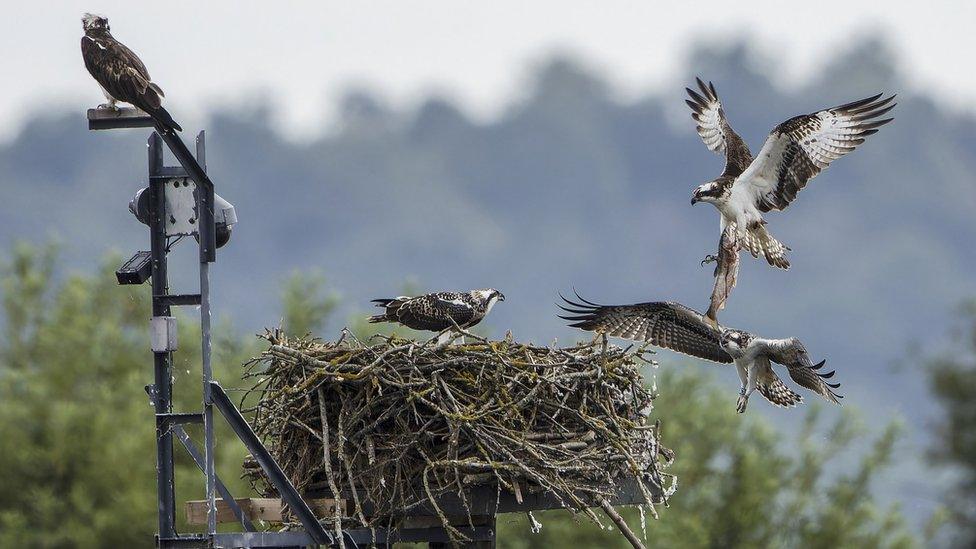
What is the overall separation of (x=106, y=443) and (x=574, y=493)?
15.6 m

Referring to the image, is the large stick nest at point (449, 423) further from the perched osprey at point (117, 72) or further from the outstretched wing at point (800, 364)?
the perched osprey at point (117, 72)

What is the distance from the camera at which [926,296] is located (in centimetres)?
13088

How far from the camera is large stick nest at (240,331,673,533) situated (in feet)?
25.2

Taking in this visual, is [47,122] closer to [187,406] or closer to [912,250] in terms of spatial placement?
[912,250]

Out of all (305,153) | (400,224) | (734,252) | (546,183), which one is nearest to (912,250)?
(546,183)

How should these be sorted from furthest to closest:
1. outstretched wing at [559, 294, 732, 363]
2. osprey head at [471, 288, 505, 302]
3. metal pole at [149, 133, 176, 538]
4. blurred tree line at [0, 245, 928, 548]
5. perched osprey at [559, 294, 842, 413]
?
blurred tree line at [0, 245, 928, 548]
outstretched wing at [559, 294, 732, 363]
osprey head at [471, 288, 505, 302]
perched osprey at [559, 294, 842, 413]
metal pole at [149, 133, 176, 538]

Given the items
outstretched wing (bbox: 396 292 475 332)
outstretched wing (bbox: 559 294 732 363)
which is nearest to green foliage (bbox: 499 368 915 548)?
Result: outstretched wing (bbox: 559 294 732 363)

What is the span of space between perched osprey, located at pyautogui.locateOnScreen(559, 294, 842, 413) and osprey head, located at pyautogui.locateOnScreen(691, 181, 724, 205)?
2.42ft

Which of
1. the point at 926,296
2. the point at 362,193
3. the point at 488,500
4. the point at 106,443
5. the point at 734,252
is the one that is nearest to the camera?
the point at 488,500

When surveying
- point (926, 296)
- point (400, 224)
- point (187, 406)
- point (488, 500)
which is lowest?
point (488, 500)

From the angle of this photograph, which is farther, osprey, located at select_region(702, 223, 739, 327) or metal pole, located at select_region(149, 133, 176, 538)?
osprey, located at select_region(702, 223, 739, 327)

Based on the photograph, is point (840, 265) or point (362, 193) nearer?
point (840, 265)

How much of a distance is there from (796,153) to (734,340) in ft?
3.84

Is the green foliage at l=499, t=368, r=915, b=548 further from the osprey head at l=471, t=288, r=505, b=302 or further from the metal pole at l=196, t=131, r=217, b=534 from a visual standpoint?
the metal pole at l=196, t=131, r=217, b=534
